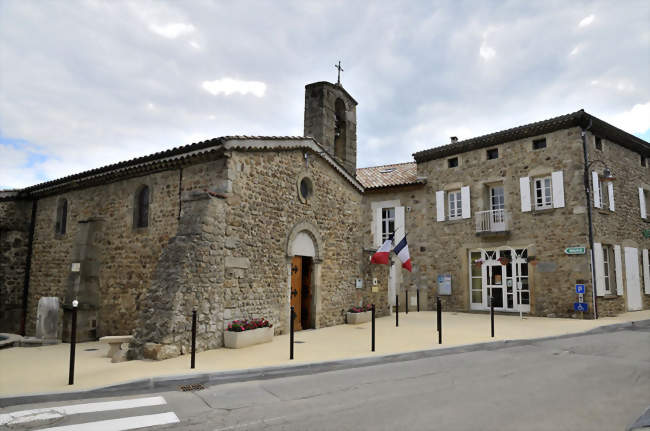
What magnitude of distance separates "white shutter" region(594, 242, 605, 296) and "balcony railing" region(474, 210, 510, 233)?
9.58 ft

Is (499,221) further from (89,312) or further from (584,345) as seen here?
(89,312)

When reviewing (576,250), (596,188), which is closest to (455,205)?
(576,250)

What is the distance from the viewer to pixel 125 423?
167 inches

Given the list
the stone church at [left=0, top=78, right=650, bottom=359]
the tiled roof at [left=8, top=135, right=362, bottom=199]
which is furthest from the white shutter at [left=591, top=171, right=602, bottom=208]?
the tiled roof at [left=8, top=135, right=362, bottom=199]

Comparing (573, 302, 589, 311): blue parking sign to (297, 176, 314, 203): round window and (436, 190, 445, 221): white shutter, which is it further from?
(297, 176, 314, 203): round window

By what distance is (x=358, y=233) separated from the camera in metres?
13.8

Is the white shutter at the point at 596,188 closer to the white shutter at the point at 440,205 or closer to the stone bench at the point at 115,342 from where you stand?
the white shutter at the point at 440,205

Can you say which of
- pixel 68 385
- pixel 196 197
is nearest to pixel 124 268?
pixel 196 197

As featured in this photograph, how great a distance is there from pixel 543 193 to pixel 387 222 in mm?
6549

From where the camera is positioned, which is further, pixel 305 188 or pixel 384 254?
pixel 384 254

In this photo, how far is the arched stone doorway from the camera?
36.2ft

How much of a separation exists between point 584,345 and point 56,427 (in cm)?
951

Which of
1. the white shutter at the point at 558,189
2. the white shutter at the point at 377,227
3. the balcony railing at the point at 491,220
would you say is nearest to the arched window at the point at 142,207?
the white shutter at the point at 377,227

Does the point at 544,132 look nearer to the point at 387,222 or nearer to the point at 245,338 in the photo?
the point at 387,222
